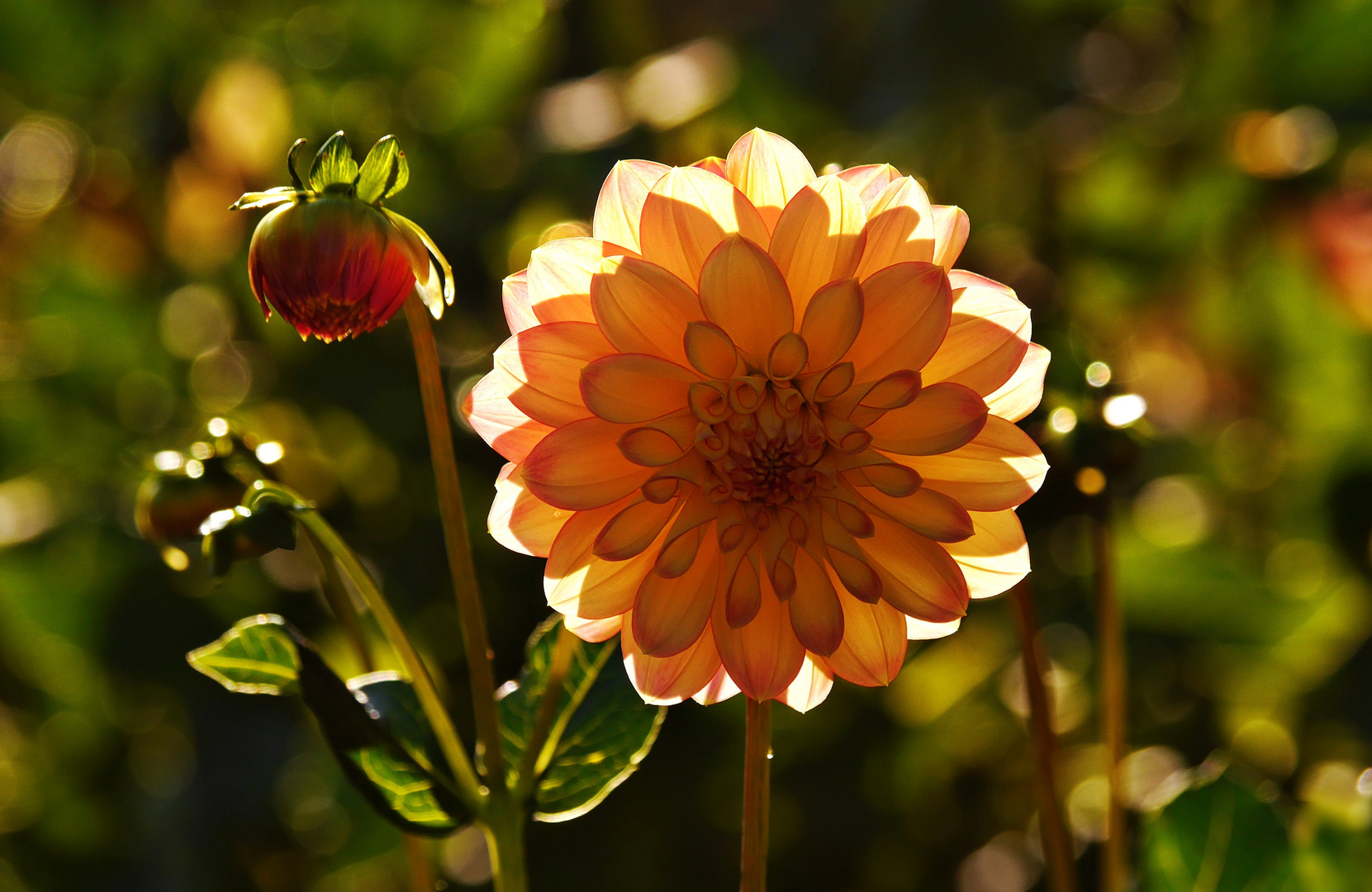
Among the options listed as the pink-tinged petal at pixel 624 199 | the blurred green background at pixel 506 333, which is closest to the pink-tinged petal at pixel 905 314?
the pink-tinged petal at pixel 624 199

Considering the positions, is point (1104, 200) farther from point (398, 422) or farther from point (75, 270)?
point (75, 270)

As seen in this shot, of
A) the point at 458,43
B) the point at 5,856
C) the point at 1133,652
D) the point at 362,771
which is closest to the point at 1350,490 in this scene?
the point at 1133,652

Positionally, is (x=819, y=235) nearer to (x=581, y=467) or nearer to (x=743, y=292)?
(x=743, y=292)

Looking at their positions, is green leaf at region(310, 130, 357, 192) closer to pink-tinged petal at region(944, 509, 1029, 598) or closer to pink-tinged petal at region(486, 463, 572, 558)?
pink-tinged petal at region(486, 463, 572, 558)

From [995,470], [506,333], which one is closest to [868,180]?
[995,470]

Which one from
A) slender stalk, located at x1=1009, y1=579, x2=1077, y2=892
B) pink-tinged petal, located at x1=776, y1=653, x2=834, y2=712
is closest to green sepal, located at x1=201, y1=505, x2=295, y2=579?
pink-tinged petal, located at x1=776, y1=653, x2=834, y2=712
